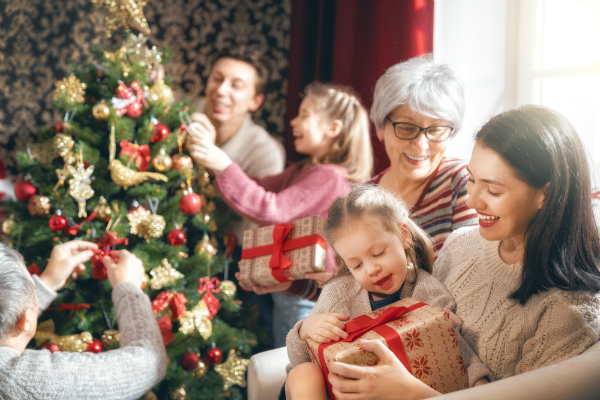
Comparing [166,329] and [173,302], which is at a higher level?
[173,302]

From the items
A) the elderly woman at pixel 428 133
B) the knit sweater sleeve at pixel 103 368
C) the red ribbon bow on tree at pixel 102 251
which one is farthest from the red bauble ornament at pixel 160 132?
the elderly woman at pixel 428 133

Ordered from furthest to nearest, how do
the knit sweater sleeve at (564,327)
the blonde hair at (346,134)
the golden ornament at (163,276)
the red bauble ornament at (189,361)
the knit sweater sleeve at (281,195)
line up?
the blonde hair at (346,134)
the knit sweater sleeve at (281,195)
the red bauble ornament at (189,361)
the golden ornament at (163,276)
the knit sweater sleeve at (564,327)

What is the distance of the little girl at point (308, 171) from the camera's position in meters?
2.28

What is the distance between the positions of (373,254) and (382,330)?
0.25 metres

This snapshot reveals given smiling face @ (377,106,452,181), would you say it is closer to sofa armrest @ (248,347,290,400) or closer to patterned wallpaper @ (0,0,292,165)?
sofa armrest @ (248,347,290,400)

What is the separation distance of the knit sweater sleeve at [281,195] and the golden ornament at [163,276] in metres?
0.41

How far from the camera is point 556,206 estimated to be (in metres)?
1.18

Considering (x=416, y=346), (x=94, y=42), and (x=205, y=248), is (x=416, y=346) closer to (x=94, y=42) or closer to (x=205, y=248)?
(x=205, y=248)

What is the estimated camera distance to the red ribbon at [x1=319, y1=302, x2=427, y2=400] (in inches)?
46.0

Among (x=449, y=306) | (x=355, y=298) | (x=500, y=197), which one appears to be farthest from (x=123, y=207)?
(x=500, y=197)

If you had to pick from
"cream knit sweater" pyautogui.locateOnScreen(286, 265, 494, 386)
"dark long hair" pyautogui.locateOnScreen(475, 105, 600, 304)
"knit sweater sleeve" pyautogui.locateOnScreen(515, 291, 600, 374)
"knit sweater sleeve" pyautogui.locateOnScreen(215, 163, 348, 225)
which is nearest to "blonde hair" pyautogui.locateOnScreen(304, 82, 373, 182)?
"knit sweater sleeve" pyautogui.locateOnScreen(215, 163, 348, 225)

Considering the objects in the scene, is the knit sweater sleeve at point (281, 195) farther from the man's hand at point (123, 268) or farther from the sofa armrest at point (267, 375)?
the sofa armrest at point (267, 375)

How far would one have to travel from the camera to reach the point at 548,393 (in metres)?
1.03

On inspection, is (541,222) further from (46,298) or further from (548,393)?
(46,298)
